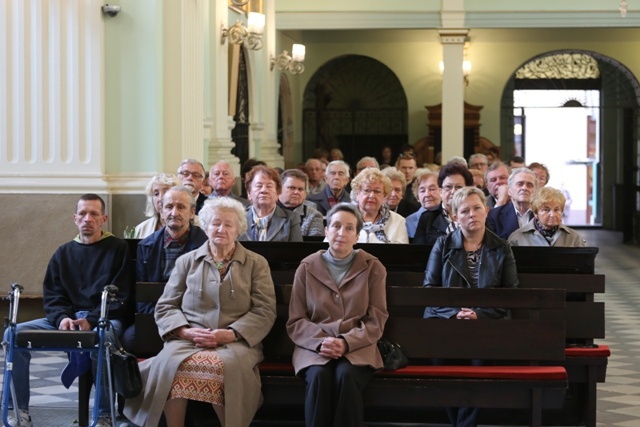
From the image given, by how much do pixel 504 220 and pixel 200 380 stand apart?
3802 millimetres

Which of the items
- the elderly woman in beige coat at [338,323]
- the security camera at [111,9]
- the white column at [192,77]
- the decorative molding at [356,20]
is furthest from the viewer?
the decorative molding at [356,20]

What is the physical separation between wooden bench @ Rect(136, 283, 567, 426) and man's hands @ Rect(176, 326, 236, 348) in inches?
11.5

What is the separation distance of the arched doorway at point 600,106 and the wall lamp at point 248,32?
10981 mm

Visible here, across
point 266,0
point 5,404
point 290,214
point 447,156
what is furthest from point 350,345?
point 447,156

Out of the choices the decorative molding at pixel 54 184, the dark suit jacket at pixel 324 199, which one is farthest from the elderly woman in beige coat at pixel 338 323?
the dark suit jacket at pixel 324 199

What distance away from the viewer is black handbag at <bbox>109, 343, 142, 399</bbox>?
6.96 metres

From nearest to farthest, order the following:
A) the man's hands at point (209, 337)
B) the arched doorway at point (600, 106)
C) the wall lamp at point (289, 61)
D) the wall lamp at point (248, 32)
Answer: the man's hands at point (209, 337)
the wall lamp at point (248, 32)
the wall lamp at point (289, 61)
the arched doorway at point (600, 106)

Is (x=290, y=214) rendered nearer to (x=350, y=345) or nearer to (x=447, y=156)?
(x=350, y=345)

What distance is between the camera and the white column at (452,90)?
21.4 m

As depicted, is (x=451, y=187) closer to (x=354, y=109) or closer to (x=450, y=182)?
(x=450, y=182)

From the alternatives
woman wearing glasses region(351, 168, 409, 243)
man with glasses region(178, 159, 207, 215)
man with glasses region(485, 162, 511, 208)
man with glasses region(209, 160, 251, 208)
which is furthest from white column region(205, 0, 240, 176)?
woman wearing glasses region(351, 168, 409, 243)

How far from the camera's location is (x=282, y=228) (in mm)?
9320

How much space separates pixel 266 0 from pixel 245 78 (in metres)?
1.82

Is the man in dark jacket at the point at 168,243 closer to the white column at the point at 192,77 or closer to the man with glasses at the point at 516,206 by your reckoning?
the man with glasses at the point at 516,206
